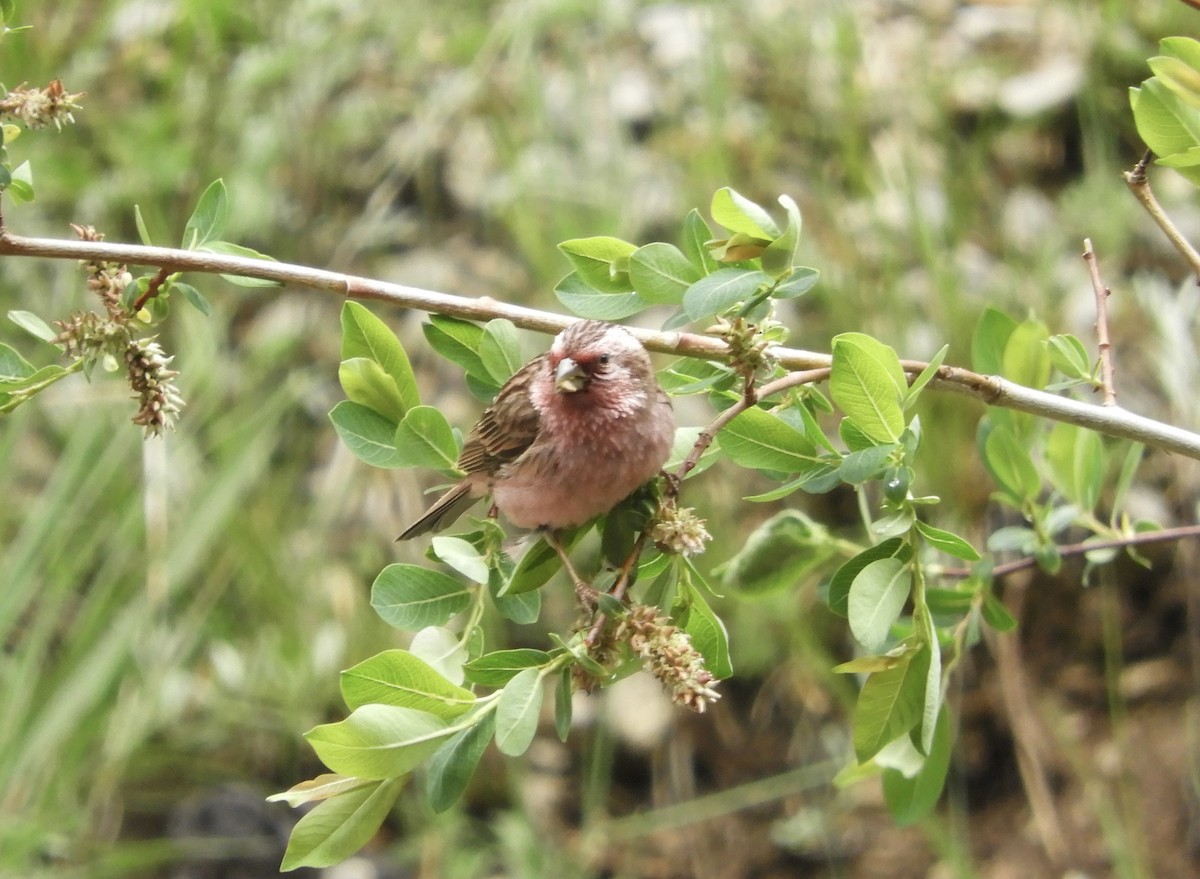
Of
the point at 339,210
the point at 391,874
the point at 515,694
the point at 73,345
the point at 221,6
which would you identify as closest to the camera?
the point at 515,694

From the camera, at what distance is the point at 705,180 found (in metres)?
4.61

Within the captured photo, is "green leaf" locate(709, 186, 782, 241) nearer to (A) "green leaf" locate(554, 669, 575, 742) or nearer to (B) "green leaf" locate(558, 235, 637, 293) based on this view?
(B) "green leaf" locate(558, 235, 637, 293)

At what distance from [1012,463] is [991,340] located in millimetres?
178

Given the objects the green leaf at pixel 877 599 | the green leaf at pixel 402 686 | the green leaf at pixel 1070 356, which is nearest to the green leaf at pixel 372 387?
the green leaf at pixel 402 686

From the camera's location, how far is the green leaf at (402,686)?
4.09 feet

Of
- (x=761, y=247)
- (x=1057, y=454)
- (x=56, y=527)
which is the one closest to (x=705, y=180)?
(x=56, y=527)

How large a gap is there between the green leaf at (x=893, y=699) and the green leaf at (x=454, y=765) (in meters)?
0.38

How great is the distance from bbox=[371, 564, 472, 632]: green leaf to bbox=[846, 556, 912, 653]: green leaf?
442 mm

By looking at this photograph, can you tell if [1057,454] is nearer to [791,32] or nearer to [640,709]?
[640,709]

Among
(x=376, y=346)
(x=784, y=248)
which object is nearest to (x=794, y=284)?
(x=784, y=248)

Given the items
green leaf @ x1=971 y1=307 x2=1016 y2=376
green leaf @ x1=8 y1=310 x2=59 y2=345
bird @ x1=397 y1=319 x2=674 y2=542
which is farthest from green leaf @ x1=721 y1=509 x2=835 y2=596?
green leaf @ x1=8 y1=310 x2=59 y2=345

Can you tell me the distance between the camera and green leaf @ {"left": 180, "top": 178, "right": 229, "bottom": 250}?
1529 millimetres

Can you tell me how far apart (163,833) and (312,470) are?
4.95 feet

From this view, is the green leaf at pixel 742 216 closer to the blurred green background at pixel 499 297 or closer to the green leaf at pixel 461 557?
the green leaf at pixel 461 557
